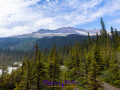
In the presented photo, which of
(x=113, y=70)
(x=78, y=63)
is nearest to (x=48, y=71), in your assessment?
(x=78, y=63)

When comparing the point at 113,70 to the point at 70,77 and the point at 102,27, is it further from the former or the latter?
the point at 102,27

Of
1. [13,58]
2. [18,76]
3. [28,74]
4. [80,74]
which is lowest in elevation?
[13,58]

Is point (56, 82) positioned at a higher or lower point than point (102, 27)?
lower

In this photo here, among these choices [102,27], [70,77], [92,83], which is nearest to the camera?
[92,83]

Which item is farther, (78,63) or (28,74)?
(78,63)

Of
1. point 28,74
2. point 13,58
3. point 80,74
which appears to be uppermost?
point 28,74

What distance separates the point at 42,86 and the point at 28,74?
494 cm

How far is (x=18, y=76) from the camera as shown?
2148 centimetres

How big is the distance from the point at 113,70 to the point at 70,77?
1337cm

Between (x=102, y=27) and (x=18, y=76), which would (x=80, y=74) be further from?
(x=102, y=27)

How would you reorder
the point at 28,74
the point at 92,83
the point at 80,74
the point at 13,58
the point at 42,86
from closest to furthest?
the point at 92,83, the point at 28,74, the point at 42,86, the point at 80,74, the point at 13,58

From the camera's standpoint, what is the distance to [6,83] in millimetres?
19141

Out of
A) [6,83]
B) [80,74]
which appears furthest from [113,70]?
[6,83]

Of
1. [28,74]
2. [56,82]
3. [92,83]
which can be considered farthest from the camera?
[56,82]
